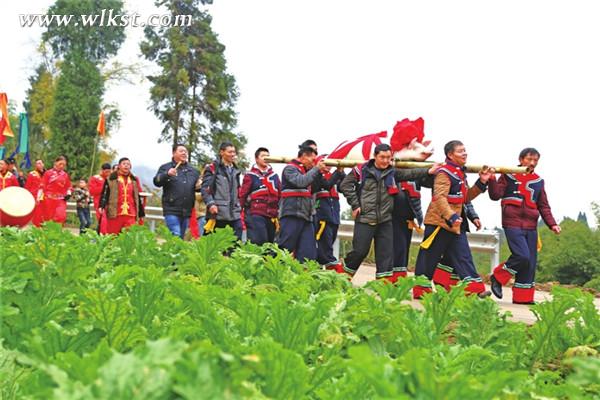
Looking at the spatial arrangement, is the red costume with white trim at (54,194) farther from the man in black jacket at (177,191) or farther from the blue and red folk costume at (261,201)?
the blue and red folk costume at (261,201)

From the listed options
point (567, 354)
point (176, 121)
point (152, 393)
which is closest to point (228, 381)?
point (152, 393)

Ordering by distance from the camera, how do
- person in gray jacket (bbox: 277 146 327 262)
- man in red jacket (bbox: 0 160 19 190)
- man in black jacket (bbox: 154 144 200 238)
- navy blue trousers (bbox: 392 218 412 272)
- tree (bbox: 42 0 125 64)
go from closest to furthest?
1. person in gray jacket (bbox: 277 146 327 262)
2. navy blue trousers (bbox: 392 218 412 272)
3. man in black jacket (bbox: 154 144 200 238)
4. man in red jacket (bbox: 0 160 19 190)
5. tree (bbox: 42 0 125 64)

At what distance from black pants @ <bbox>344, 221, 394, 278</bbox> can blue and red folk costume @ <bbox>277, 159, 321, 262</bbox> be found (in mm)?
766

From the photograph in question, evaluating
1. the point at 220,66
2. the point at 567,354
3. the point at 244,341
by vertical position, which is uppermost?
the point at 220,66

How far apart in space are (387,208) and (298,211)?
1197 mm

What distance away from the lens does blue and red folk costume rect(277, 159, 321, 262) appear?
9211 millimetres

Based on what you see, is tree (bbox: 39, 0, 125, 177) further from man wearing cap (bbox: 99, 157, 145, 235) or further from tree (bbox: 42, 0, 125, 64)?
man wearing cap (bbox: 99, 157, 145, 235)

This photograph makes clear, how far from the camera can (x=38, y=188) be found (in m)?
18.8

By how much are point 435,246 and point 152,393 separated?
7464mm

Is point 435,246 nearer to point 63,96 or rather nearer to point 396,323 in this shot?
point 396,323

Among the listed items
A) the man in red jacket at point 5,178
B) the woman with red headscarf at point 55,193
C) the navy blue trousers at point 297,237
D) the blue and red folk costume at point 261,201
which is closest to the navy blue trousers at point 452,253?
the navy blue trousers at point 297,237

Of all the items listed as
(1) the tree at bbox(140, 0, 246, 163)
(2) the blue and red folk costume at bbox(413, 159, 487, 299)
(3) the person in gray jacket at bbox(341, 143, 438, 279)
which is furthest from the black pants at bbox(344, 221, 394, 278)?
(1) the tree at bbox(140, 0, 246, 163)

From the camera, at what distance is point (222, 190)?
10.5 meters

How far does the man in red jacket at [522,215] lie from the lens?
29.4 ft
